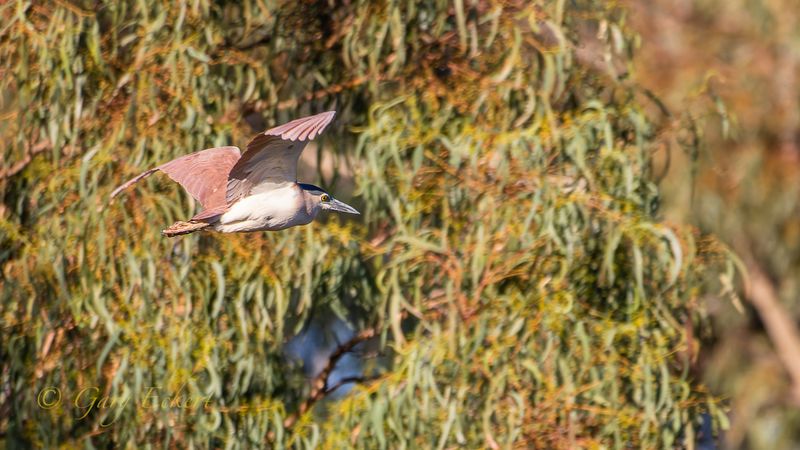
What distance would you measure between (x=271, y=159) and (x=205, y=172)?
0.58 m

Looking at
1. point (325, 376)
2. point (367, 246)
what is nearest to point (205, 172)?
Result: point (367, 246)

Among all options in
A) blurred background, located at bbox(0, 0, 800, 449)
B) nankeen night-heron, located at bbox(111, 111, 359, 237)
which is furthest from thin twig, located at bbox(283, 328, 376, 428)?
nankeen night-heron, located at bbox(111, 111, 359, 237)

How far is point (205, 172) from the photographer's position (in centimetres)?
454

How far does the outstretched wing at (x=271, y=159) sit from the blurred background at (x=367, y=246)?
871 mm

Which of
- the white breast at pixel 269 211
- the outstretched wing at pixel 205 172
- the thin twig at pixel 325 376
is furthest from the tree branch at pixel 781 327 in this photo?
the white breast at pixel 269 211

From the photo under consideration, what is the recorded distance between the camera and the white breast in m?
4.09

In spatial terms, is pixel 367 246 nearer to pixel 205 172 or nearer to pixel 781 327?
pixel 205 172

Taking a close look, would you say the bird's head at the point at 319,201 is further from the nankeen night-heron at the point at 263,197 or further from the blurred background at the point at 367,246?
the blurred background at the point at 367,246

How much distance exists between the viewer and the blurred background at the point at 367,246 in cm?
487

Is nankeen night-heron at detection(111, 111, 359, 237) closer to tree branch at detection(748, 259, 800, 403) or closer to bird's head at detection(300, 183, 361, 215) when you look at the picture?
bird's head at detection(300, 183, 361, 215)

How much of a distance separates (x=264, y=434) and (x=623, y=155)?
1623 mm

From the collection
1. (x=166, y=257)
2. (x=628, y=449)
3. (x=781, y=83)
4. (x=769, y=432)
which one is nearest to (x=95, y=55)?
(x=166, y=257)

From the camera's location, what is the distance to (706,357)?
8922mm

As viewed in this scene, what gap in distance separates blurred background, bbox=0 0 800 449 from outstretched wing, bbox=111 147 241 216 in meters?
0.40
